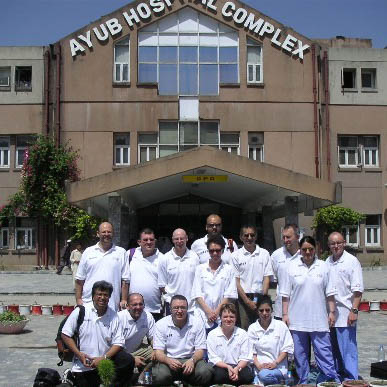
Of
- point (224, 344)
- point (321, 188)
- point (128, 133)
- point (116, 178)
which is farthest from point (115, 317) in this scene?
point (128, 133)

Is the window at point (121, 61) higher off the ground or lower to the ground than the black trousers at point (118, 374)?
higher

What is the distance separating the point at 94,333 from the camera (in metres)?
6.75

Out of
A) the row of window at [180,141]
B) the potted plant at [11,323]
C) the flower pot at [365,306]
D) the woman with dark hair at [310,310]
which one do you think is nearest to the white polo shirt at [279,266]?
the woman with dark hair at [310,310]

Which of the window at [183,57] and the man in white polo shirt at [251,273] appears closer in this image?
the man in white polo shirt at [251,273]

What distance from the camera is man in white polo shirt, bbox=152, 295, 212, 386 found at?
687 cm

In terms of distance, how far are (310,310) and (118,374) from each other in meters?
2.32

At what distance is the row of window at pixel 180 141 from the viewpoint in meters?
26.1

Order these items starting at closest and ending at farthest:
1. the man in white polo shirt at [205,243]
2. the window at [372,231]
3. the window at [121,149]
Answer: the man in white polo shirt at [205,243] → the window at [121,149] → the window at [372,231]

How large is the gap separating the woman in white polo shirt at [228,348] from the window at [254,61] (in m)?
20.6

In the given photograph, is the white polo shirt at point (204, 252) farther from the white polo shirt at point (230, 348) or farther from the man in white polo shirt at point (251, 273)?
the white polo shirt at point (230, 348)

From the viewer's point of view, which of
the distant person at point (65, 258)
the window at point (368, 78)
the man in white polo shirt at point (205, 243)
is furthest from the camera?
the window at point (368, 78)

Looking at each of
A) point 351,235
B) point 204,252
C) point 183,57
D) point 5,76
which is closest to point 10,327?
point 204,252

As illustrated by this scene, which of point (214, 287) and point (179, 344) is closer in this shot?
point (179, 344)

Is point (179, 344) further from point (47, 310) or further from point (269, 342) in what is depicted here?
point (47, 310)
